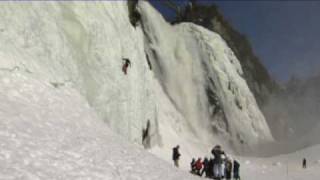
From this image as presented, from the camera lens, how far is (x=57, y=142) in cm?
1296

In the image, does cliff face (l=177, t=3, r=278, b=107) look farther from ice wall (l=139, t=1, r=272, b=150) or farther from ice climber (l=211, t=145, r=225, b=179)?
ice climber (l=211, t=145, r=225, b=179)

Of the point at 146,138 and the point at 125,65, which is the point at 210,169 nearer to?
the point at 125,65

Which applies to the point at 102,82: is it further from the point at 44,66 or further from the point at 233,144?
the point at 233,144

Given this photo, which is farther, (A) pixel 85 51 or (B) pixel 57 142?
(A) pixel 85 51

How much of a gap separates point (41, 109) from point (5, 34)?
365 cm

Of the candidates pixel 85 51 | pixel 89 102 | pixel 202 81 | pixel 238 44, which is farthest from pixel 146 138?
pixel 238 44

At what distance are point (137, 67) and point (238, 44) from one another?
43.3 m

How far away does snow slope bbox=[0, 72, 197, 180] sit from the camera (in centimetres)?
1125

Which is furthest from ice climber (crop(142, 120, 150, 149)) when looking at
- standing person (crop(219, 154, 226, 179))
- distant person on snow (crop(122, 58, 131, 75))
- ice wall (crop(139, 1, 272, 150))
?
ice wall (crop(139, 1, 272, 150))

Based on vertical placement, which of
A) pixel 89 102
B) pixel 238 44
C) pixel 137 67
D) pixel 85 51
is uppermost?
pixel 238 44

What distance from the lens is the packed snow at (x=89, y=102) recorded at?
12422 mm

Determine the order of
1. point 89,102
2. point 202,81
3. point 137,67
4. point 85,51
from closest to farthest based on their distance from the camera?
point 89,102 → point 85,51 → point 137,67 → point 202,81

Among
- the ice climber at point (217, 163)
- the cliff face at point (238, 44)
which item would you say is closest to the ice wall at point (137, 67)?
the ice climber at point (217, 163)

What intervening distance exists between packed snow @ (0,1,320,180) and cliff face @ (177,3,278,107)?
18672 mm
